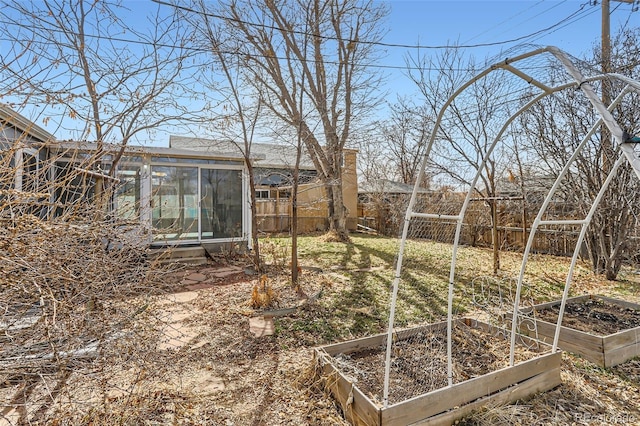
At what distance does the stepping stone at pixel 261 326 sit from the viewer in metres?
4.07

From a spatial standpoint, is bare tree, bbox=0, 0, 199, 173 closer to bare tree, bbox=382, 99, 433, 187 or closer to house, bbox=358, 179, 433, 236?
bare tree, bbox=382, 99, 433, 187

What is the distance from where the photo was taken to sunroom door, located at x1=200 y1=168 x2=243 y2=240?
28.8 feet

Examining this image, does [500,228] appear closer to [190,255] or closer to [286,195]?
[286,195]

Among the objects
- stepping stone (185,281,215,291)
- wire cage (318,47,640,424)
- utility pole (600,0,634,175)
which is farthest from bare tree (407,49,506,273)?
stepping stone (185,281,215,291)

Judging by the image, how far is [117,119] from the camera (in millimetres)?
4156

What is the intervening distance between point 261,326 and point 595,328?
3.98m

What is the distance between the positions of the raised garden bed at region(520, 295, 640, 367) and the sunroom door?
7.10 meters

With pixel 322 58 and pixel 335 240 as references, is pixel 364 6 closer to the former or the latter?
pixel 322 58

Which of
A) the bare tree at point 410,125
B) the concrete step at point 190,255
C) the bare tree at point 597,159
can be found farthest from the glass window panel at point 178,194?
the bare tree at point 597,159

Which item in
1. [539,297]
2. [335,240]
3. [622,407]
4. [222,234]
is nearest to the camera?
[622,407]

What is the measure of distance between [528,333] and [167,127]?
5.50 meters

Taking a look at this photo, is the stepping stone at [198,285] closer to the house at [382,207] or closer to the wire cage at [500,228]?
the wire cage at [500,228]

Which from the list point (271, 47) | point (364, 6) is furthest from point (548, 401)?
point (364, 6)

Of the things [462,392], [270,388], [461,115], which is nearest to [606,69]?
[461,115]
